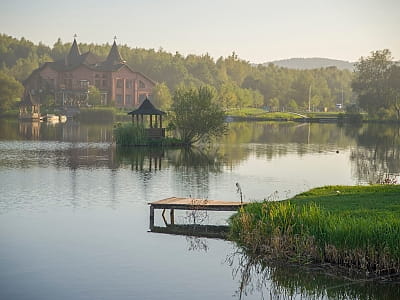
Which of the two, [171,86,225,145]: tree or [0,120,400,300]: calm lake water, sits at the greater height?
[171,86,225,145]: tree

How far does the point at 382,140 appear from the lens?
6025cm

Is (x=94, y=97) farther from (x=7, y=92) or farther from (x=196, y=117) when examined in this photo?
(x=196, y=117)

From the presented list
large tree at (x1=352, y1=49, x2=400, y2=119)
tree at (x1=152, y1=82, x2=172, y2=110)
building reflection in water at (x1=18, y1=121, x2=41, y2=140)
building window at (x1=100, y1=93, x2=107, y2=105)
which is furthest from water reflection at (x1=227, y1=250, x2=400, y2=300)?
building window at (x1=100, y1=93, x2=107, y2=105)

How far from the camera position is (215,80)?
168m

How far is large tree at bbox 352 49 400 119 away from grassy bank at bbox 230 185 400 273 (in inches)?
3587

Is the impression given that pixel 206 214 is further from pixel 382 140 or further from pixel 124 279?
pixel 382 140

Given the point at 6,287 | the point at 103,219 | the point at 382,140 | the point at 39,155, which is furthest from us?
the point at 382,140

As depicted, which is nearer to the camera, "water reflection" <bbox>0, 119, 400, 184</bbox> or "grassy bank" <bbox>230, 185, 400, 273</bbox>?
"grassy bank" <bbox>230, 185, 400, 273</bbox>

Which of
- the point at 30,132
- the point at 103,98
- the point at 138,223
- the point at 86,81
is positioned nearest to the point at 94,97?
the point at 103,98

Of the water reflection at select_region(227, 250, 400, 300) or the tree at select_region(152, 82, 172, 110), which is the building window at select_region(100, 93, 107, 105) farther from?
the water reflection at select_region(227, 250, 400, 300)

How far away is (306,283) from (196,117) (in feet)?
113

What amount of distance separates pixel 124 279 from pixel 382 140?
162 feet

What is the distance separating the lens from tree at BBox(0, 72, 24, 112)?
106m

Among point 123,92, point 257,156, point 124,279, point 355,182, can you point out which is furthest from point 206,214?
point 123,92
